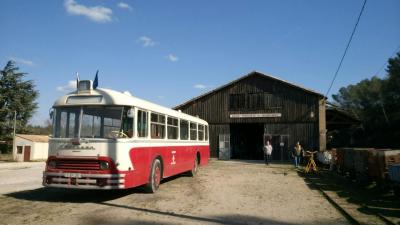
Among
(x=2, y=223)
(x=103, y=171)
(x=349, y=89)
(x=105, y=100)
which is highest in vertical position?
(x=349, y=89)

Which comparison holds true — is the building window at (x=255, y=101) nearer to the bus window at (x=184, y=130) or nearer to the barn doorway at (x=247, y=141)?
the barn doorway at (x=247, y=141)

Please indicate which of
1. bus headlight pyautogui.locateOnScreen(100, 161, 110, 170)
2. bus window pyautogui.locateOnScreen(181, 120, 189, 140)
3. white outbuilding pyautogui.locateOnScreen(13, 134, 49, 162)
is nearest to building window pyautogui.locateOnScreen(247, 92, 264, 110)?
bus window pyautogui.locateOnScreen(181, 120, 189, 140)

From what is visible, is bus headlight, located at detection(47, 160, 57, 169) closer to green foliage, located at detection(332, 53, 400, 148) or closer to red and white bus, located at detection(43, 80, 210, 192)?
red and white bus, located at detection(43, 80, 210, 192)

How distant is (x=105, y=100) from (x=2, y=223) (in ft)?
13.1

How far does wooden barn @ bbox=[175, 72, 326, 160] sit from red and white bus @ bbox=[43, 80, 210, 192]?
77.8 ft

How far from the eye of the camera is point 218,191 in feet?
45.0

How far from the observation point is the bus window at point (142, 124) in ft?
38.3

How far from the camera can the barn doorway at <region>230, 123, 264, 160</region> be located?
1624 inches

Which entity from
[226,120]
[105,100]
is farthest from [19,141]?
[105,100]

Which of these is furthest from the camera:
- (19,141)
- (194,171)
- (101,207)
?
(19,141)

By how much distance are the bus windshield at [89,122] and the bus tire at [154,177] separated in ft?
7.70

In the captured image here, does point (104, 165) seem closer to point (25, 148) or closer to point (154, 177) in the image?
point (154, 177)

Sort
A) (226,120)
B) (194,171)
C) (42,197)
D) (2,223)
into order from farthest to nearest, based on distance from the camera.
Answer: (226,120), (194,171), (42,197), (2,223)

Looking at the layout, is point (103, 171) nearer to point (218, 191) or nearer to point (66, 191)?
point (66, 191)
